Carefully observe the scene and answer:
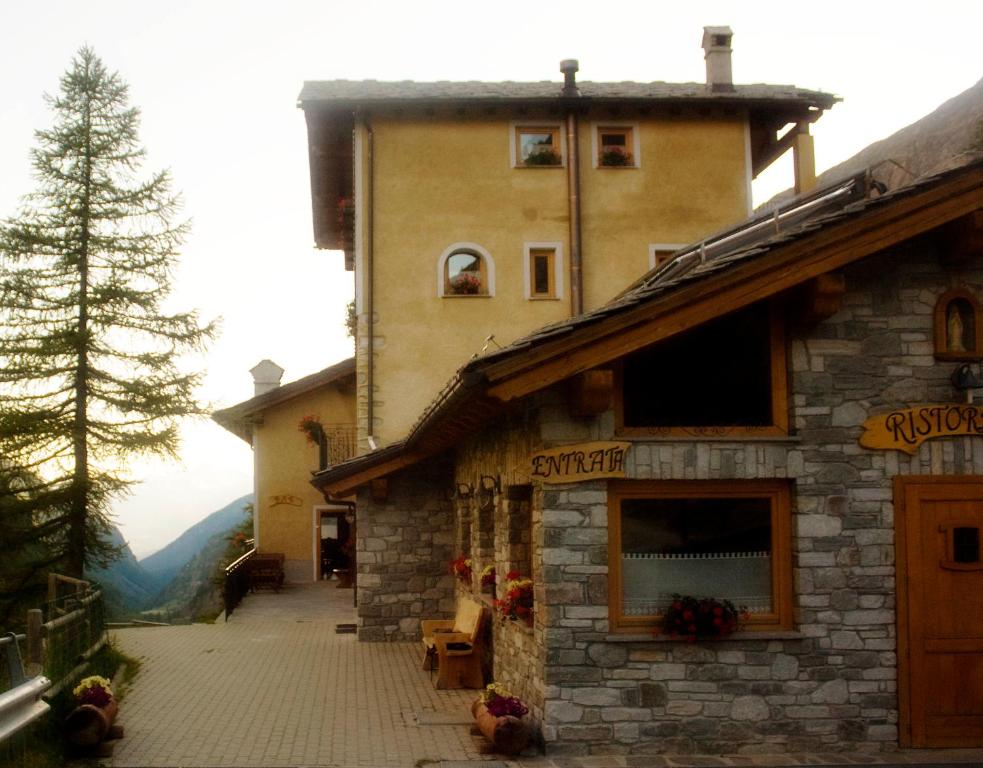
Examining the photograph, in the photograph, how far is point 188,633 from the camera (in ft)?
61.4

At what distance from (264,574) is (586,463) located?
17.3m

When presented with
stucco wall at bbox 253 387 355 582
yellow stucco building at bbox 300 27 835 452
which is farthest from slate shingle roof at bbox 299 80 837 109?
stucco wall at bbox 253 387 355 582

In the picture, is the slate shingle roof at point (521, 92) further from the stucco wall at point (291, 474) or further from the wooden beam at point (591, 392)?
the wooden beam at point (591, 392)

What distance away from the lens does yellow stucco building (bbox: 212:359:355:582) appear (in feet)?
89.2

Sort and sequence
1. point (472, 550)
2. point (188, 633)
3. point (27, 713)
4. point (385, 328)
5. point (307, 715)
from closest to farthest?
1. point (27, 713)
2. point (307, 715)
3. point (472, 550)
4. point (188, 633)
5. point (385, 328)

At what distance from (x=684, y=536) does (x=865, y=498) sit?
4.67 ft

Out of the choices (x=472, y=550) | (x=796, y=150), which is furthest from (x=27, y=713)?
(x=796, y=150)

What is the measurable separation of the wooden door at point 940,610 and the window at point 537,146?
12466mm

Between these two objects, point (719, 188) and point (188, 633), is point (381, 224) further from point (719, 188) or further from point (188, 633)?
point (188, 633)

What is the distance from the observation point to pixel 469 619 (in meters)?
13.3

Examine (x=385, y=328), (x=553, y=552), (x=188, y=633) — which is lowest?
(x=188, y=633)

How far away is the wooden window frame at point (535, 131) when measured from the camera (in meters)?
20.5

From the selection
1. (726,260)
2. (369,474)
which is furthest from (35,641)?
(726,260)

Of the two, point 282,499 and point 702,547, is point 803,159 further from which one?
point 282,499
